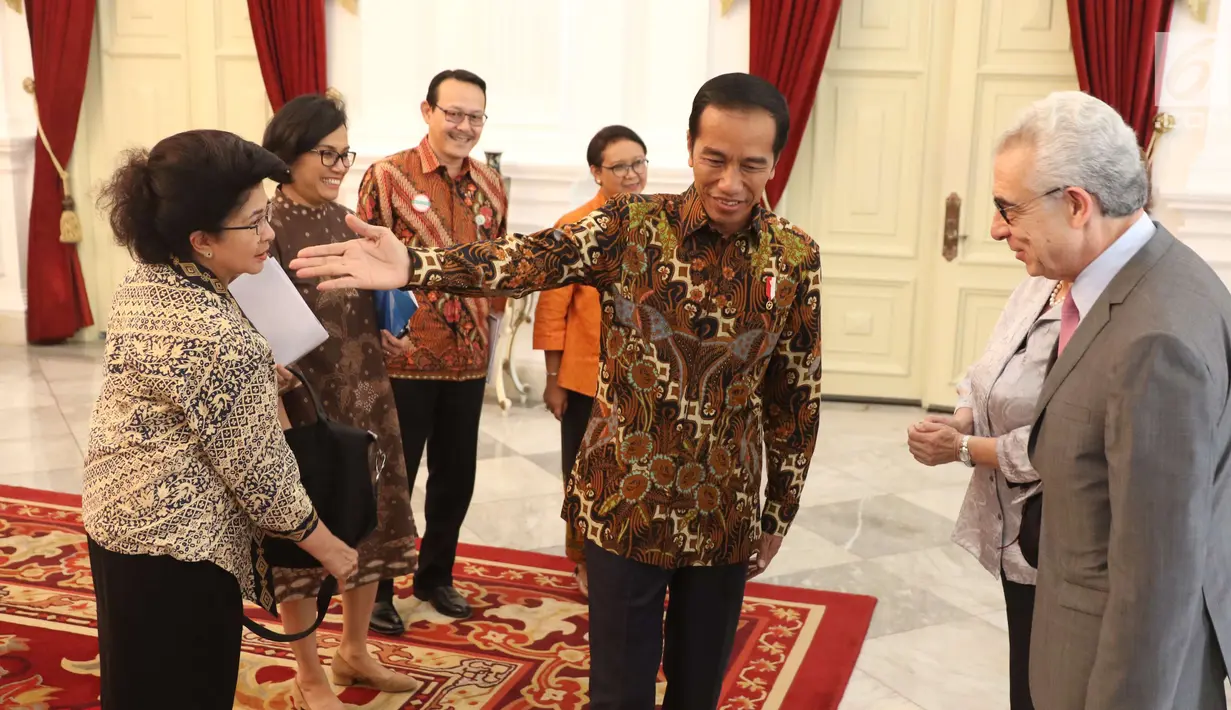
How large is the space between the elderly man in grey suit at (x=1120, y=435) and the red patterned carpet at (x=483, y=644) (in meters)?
1.68

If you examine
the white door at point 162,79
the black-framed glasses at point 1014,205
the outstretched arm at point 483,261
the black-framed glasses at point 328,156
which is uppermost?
the white door at point 162,79

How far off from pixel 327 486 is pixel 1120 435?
1.48 meters

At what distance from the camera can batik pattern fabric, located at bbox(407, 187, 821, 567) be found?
1.99 metres

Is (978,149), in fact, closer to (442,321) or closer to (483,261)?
(442,321)

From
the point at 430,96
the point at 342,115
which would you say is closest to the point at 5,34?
the point at 430,96

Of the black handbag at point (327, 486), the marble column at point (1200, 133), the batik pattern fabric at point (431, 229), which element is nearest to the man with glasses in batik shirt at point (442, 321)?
the batik pattern fabric at point (431, 229)

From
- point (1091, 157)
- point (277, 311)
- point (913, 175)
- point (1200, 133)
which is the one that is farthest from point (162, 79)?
point (1091, 157)

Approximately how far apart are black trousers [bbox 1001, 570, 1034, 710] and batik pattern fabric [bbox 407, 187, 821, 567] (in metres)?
0.66

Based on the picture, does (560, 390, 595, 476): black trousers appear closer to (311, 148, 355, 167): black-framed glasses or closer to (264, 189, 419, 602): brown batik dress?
(264, 189, 419, 602): brown batik dress

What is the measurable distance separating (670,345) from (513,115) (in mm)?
4949

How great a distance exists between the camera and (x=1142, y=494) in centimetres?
146

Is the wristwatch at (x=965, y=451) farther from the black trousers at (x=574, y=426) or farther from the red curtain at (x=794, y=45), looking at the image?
the red curtain at (x=794, y=45)

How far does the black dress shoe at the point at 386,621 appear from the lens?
138 inches

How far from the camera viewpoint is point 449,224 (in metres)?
3.52
